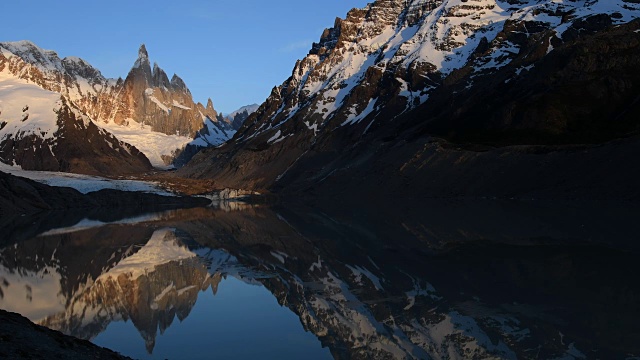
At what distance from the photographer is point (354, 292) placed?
31.9 metres

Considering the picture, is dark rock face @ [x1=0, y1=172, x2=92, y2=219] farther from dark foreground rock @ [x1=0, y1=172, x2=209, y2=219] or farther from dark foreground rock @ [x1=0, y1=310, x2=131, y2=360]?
dark foreground rock @ [x1=0, y1=310, x2=131, y2=360]

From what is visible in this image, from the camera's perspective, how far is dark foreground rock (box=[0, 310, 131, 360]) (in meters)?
17.7

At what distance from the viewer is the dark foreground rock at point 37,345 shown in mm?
17734

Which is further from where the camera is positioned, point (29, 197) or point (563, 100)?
point (563, 100)

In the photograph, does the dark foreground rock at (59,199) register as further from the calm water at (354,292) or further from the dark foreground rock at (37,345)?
the dark foreground rock at (37,345)

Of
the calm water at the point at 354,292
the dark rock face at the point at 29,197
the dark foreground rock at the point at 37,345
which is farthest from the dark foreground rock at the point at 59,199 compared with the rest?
the dark foreground rock at the point at 37,345

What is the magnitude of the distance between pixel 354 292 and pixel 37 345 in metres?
16.4

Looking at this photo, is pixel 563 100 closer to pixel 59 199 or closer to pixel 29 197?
pixel 59 199

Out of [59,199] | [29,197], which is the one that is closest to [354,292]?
[29,197]

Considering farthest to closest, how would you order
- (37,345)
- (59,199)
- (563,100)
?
(563,100)
(59,199)
(37,345)

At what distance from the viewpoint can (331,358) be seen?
21047mm

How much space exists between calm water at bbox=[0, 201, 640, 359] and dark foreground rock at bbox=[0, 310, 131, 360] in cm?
223

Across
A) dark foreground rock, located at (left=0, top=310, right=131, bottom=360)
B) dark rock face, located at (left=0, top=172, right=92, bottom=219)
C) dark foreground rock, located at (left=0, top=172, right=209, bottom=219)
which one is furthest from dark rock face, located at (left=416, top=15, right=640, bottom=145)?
dark foreground rock, located at (left=0, top=310, right=131, bottom=360)

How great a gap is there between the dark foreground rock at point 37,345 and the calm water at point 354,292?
2.23 meters
